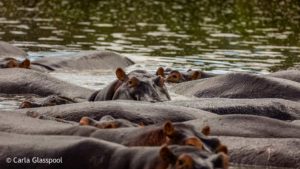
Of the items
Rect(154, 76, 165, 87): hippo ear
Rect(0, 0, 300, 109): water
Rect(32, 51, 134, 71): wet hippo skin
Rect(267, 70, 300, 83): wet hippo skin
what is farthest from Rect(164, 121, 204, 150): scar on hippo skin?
Rect(32, 51, 134, 71): wet hippo skin

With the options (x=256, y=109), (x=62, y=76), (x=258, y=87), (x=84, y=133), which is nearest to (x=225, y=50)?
(x=62, y=76)

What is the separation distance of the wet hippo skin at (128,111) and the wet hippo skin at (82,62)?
586cm

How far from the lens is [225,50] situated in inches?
795

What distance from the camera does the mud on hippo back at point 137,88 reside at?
10906 mm

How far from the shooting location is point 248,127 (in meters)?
9.38

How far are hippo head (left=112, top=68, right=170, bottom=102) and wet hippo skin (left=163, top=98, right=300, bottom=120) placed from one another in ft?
0.86

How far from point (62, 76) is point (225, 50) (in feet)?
18.4

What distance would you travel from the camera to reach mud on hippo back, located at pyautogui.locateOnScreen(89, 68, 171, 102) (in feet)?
35.8

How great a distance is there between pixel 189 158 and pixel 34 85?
7.23 metres

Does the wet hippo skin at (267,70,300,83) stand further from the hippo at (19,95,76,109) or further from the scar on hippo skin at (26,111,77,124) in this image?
the scar on hippo skin at (26,111,77,124)

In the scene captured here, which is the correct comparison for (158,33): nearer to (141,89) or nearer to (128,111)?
(141,89)

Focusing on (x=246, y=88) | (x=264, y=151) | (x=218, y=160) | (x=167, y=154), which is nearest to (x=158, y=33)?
(x=246, y=88)

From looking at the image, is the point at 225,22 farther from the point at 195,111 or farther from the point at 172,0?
the point at 195,111

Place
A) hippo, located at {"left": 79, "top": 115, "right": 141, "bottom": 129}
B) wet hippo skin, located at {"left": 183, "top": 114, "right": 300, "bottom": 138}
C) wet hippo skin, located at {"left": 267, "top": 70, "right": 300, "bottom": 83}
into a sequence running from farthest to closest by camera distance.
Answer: wet hippo skin, located at {"left": 267, "top": 70, "right": 300, "bottom": 83} → wet hippo skin, located at {"left": 183, "top": 114, "right": 300, "bottom": 138} → hippo, located at {"left": 79, "top": 115, "right": 141, "bottom": 129}
